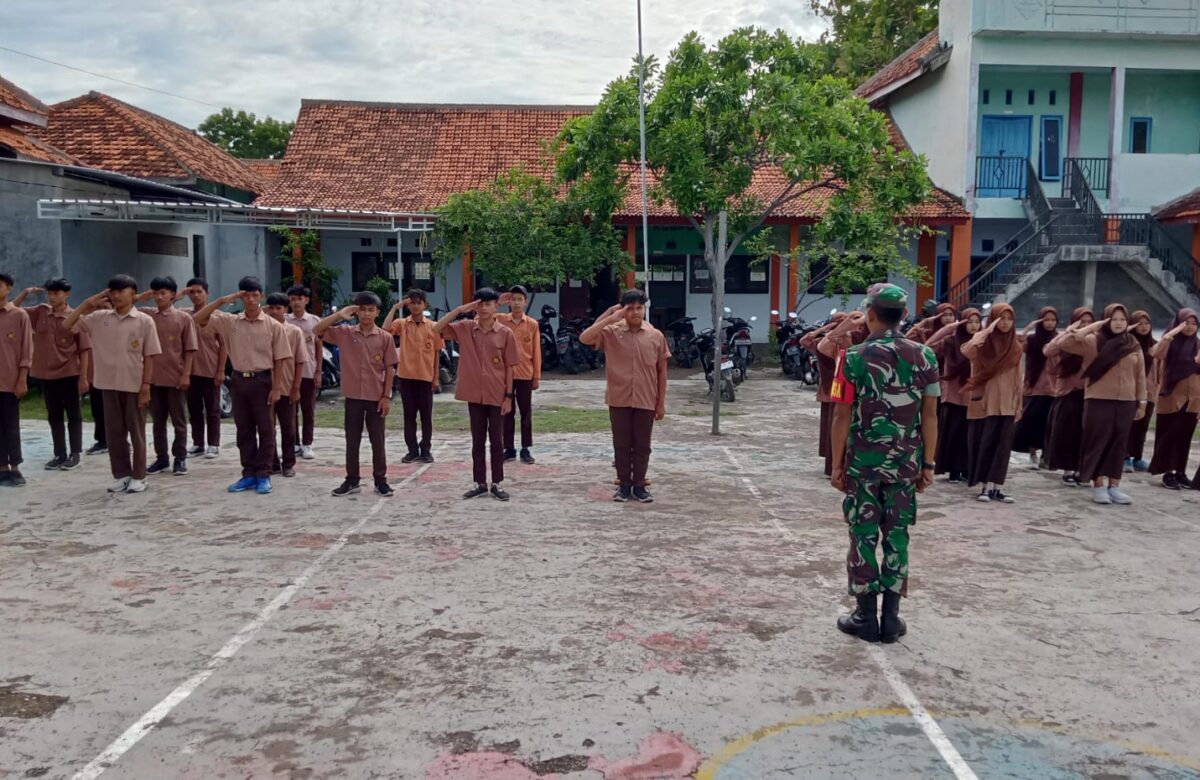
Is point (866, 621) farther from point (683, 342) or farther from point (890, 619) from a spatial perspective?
point (683, 342)

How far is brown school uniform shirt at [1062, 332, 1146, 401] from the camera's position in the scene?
27.0 feet

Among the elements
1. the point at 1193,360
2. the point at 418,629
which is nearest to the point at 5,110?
the point at 418,629

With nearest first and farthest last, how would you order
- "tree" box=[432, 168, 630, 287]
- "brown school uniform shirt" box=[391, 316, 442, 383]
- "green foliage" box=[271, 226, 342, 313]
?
1. "brown school uniform shirt" box=[391, 316, 442, 383]
2. "tree" box=[432, 168, 630, 287]
3. "green foliage" box=[271, 226, 342, 313]

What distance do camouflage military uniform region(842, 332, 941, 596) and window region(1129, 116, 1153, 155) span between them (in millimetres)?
20898

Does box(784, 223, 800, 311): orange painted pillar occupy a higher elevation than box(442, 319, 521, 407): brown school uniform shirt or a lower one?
higher

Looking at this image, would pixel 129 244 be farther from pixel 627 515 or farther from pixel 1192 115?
pixel 1192 115

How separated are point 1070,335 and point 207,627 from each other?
7125 millimetres

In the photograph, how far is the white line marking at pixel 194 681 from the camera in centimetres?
359

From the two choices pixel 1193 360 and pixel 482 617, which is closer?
pixel 482 617

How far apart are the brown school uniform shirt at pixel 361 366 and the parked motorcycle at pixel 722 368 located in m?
5.72

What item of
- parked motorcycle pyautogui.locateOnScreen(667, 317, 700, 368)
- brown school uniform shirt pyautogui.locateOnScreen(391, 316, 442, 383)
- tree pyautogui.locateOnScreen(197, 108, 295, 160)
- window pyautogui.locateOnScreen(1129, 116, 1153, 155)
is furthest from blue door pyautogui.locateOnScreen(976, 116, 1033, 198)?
tree pyautogui.locateOnScreen(197, 108, 295, 160)

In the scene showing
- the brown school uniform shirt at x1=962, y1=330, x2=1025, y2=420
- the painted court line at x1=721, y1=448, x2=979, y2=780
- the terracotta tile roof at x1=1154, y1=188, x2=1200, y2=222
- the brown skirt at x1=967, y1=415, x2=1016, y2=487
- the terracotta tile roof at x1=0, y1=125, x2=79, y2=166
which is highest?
the terracotta tile roof at x1=0, y1=125, x2=79, y2=166

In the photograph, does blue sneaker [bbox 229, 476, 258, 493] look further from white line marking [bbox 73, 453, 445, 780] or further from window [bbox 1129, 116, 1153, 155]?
window [bbox 1129, 116, 1153, 155]

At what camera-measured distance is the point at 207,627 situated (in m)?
4.99
